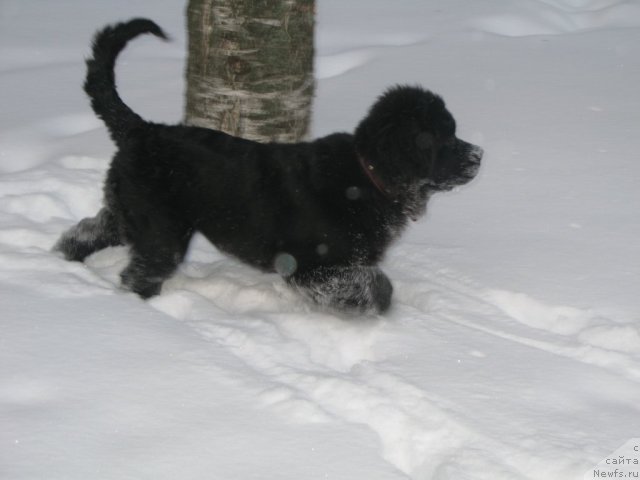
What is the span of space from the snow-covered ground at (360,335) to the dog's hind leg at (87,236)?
11cm

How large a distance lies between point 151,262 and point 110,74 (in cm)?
91

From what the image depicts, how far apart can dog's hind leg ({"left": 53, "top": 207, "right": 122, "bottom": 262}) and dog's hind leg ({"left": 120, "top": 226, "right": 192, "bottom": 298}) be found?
0.36 meters

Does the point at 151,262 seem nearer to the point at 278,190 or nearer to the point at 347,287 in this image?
the point at 278,190

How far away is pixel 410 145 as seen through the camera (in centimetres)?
346

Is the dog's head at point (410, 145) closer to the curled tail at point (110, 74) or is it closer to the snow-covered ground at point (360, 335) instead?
the snow-covered ground at point (360, 335)

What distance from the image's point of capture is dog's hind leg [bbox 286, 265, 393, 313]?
3.51 m

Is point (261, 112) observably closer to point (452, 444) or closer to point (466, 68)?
point (452, 444)

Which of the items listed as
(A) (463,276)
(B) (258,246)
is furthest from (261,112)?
(A) (463,276)

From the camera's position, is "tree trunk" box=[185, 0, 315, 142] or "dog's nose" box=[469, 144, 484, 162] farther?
"tree trunk" box=[185, 0, 315, 142]

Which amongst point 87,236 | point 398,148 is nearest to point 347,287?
point 398,148

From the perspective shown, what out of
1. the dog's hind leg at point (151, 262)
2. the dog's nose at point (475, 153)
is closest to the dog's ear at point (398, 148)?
the dog's nose at point (475, 153)

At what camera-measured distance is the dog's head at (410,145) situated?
3.46 m

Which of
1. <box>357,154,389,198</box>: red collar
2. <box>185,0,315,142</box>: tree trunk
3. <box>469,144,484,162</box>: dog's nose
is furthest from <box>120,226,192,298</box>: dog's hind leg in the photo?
<box>469,144,484,162</box>: dog's nose

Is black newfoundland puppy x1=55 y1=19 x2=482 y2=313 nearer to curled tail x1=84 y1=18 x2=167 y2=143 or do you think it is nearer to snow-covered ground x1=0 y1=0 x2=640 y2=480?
curled tail x1=84 y1=18 x2=167 y2=143
